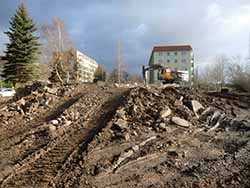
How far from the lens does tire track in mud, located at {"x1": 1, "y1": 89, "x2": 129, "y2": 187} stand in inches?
278

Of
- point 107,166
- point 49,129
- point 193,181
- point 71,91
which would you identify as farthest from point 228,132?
point 71,91

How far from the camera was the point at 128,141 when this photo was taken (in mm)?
8508

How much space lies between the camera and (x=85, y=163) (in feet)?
24.4

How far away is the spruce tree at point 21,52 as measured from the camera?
1049 inches

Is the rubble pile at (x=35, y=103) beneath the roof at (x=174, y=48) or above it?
beneath

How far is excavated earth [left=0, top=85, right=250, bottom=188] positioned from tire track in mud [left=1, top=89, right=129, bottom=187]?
2cm

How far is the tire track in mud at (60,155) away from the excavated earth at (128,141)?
23 mm

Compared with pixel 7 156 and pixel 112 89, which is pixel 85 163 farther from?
pixel 112 89

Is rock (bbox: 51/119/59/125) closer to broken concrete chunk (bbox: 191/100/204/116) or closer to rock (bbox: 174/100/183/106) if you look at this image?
rock (bbox: 174/100/183/106)

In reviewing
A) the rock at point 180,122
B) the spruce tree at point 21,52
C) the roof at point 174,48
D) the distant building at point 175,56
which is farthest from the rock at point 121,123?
the roof at point 174,48

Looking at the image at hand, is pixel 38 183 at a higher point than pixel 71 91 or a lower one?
lower

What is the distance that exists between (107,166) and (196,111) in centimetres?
494

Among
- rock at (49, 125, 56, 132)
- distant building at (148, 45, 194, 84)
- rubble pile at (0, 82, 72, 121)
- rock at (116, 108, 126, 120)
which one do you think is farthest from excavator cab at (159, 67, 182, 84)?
distant building at (148, 45, 194, 84)

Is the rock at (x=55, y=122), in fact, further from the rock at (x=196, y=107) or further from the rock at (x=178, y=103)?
the rock at (x=196, y=107)
